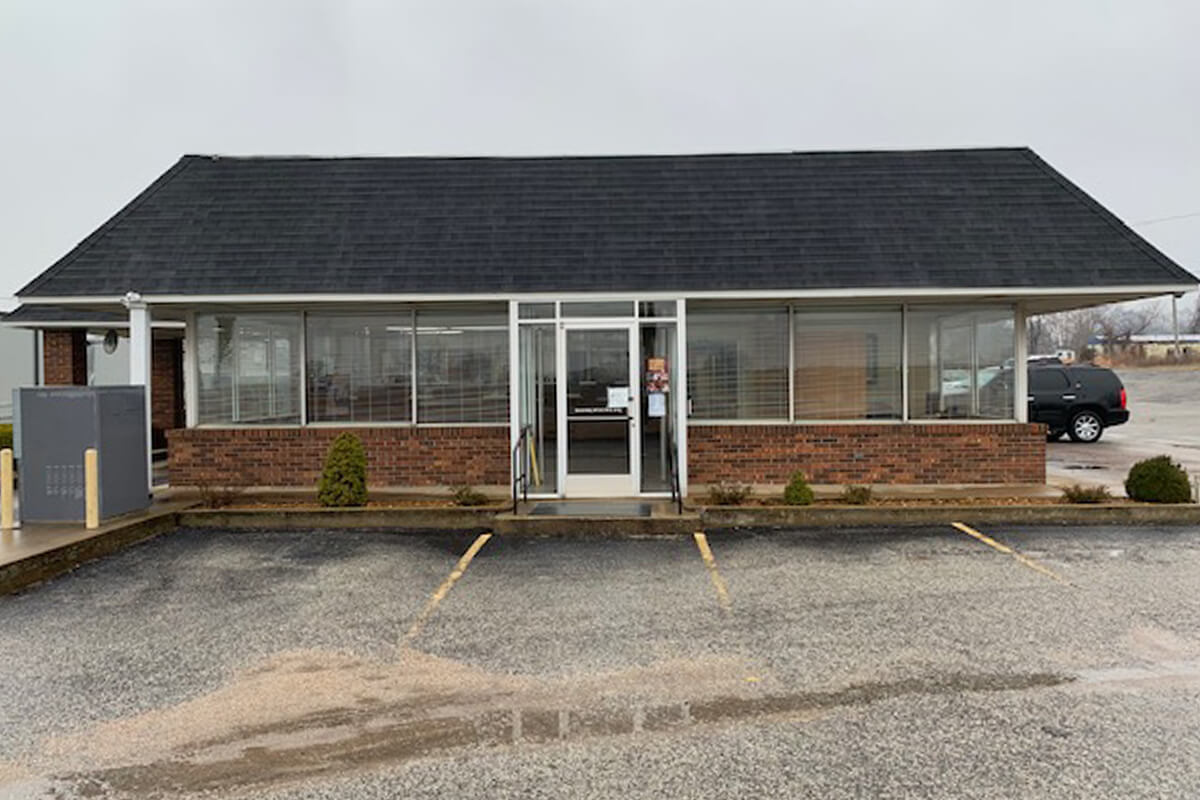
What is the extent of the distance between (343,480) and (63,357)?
435 inches

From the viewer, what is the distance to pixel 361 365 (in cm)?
1214

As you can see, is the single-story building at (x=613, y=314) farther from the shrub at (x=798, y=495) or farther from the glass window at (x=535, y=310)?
the shrub at (x=798, y=495)

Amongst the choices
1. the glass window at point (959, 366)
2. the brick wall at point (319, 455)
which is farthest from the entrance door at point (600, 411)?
the glass window at point (959, 366)

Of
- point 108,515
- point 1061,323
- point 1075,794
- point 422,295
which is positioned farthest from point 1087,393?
point 1061,323

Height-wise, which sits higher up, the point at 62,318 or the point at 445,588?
the point at 62,318

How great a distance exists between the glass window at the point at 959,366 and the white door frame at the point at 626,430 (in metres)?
4.00

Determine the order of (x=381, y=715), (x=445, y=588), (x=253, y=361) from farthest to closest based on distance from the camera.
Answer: (x=253, y=361)
(x=445, y=588)
(x=381, y=715)

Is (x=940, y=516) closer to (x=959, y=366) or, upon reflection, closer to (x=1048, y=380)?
(x=959, y=366)

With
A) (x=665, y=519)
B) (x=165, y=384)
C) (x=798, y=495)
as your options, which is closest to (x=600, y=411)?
(x=665, y=519)

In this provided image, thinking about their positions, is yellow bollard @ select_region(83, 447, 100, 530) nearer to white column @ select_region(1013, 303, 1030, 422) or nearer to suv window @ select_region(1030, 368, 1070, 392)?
white column @ select_region(1013, 303, 1030, 422)

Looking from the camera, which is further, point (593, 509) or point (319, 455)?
point (319, 455)

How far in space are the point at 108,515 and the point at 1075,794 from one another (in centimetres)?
952

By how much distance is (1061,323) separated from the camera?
107 m

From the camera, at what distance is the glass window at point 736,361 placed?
11742 mm
